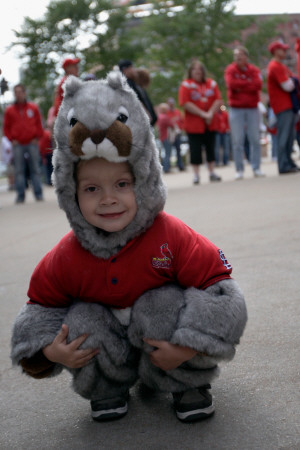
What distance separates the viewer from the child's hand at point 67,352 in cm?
184

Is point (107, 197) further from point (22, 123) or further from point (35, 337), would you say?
point (22, 123)

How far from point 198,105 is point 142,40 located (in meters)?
23.9

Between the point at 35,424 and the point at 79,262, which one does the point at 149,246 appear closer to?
the point at 79,262

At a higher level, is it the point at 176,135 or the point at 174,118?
the point at 174,118

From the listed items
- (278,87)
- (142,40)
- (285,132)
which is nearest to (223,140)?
(285,132)

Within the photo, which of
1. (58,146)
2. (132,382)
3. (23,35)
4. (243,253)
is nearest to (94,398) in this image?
(132,382)

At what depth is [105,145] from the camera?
→ 183cm

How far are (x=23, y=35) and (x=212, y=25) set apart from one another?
9.68 m

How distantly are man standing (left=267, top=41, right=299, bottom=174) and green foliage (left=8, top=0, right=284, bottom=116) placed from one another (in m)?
19.9

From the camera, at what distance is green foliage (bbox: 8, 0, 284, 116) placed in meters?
28.0

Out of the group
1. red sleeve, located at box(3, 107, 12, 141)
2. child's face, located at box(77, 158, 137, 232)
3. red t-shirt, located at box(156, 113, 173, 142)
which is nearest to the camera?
child's face, located at box(77, 158, 137, 232)

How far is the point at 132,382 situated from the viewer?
6.51ft

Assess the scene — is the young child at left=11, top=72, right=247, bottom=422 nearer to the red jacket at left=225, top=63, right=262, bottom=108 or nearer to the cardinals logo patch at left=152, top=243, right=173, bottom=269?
the cardinals logo patch at left=152, top=243, right=173, bottom=269

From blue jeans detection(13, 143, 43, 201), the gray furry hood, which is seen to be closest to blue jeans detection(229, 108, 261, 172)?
blue jeans detection(13, 143, 43, 201)
